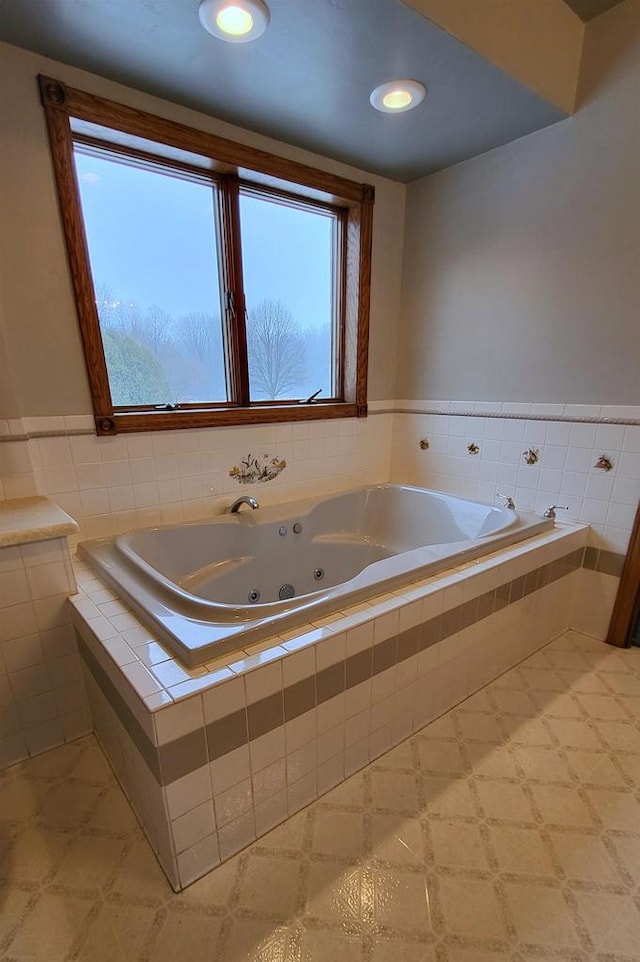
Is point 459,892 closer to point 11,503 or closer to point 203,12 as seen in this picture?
point 11,503

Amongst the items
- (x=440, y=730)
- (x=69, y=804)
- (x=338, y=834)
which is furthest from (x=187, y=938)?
(x=440, y=730)

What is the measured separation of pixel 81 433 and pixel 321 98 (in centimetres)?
160

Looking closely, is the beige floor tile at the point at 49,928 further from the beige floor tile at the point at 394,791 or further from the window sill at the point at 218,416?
the window sill at the point at 218,416

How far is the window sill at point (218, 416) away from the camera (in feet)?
5.65

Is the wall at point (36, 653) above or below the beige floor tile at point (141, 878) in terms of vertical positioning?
above

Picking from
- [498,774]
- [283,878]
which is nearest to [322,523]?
[498,774]

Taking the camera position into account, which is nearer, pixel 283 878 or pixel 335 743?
pixel 283 878

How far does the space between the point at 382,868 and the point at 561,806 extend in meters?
0.56

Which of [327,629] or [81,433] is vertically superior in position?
[81,433]

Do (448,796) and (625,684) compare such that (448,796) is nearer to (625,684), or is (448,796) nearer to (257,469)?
(625,684)

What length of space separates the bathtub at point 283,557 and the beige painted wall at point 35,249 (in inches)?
24.7

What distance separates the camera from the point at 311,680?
106cm

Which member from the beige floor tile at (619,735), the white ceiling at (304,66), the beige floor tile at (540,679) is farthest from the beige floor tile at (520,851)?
the white ceiling at (304,66)

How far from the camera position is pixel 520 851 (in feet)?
3.51
